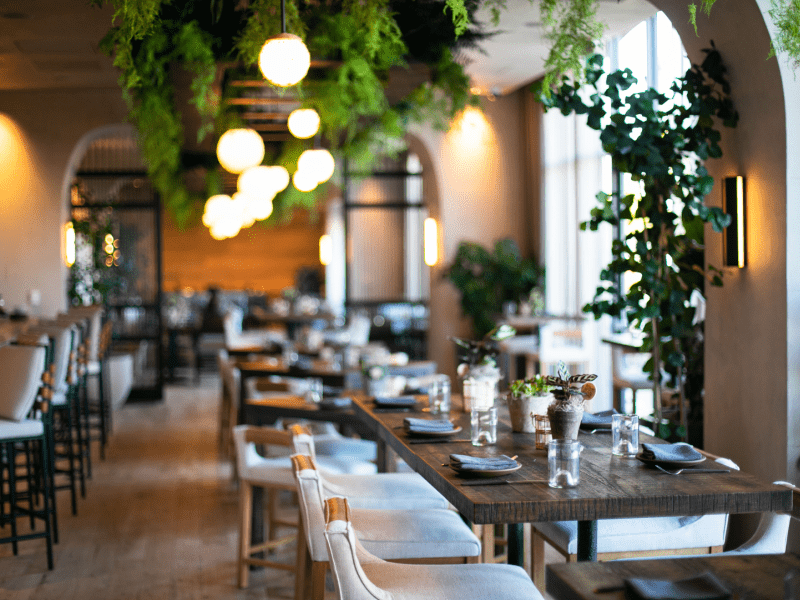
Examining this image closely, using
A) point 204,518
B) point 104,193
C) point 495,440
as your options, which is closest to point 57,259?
point 104,193

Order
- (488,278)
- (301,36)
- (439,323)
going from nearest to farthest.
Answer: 1. (301,36)
2. (488,278)
3. (439,323)

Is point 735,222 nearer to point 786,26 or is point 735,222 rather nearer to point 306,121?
point 786,26

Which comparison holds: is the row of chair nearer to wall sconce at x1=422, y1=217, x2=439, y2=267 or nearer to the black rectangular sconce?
the black rectangular sconce

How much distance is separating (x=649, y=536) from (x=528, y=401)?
0.61m

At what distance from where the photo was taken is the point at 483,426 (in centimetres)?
275

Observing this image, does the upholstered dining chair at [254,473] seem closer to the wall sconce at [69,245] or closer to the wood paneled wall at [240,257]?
the wall sconce at [69,245]

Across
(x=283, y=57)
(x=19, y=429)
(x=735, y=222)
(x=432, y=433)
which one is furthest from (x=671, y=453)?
(x=19, y=429)

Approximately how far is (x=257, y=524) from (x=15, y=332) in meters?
2.81

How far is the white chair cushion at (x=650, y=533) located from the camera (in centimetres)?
277

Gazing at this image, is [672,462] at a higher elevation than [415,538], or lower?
higher

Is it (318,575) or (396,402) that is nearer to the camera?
(318,575)

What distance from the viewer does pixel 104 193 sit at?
10.2 m

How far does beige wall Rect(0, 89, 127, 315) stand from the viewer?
8.75 metres

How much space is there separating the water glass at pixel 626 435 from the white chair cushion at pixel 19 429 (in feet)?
9.44
